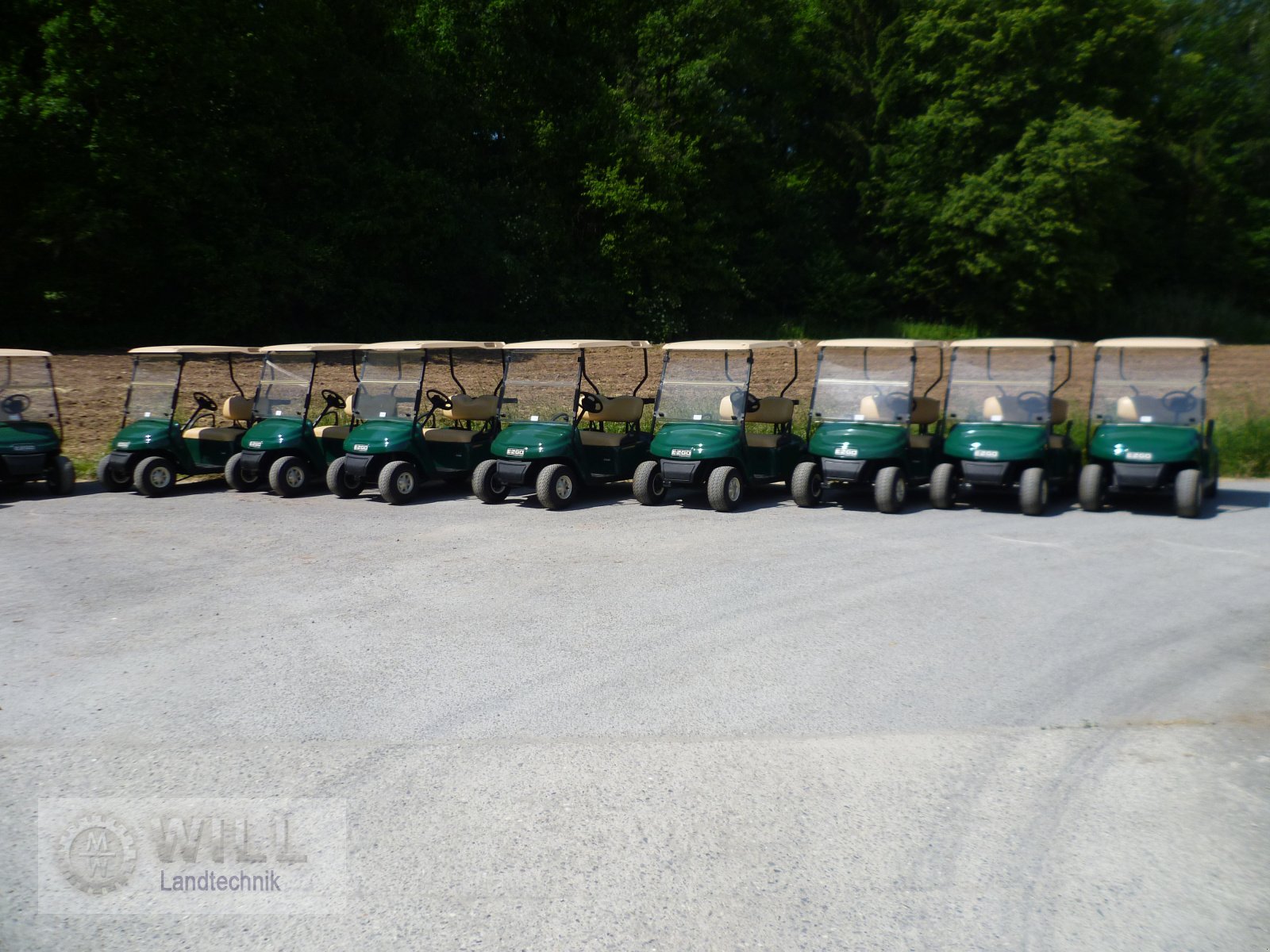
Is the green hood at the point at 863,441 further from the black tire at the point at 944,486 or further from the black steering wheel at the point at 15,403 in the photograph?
the black steering wheel at the point at 15,403

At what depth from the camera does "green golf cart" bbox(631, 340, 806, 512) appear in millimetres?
11375

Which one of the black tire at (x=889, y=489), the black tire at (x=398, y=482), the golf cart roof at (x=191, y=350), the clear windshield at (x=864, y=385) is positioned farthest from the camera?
the golf cart roof at (x=191, y=350)

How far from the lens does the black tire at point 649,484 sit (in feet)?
38.8

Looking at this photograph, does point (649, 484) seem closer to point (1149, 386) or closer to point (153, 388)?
point (1149, 386)

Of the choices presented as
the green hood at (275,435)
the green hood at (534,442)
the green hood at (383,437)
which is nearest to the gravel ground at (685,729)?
the green hood at (534,442)

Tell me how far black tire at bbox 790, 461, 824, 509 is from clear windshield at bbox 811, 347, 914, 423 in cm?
70

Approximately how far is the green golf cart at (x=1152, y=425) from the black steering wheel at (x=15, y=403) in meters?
12.2

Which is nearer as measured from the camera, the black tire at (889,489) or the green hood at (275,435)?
the black tire at (889,489)

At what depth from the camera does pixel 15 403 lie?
1270 cm

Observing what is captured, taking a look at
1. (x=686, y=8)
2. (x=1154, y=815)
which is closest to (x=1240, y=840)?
(x=1154, y=815)

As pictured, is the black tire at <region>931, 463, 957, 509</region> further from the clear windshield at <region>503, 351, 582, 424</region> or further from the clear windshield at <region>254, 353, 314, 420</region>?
the clear windshield at <region>254, 353, 314, 420</region>

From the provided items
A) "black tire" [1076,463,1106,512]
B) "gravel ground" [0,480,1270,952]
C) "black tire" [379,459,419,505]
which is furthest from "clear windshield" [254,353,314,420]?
"black tire" [1076,463,1106,512]

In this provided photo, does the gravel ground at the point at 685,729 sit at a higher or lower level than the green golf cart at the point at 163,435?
lower

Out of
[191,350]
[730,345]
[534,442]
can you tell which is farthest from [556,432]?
[191,350]
